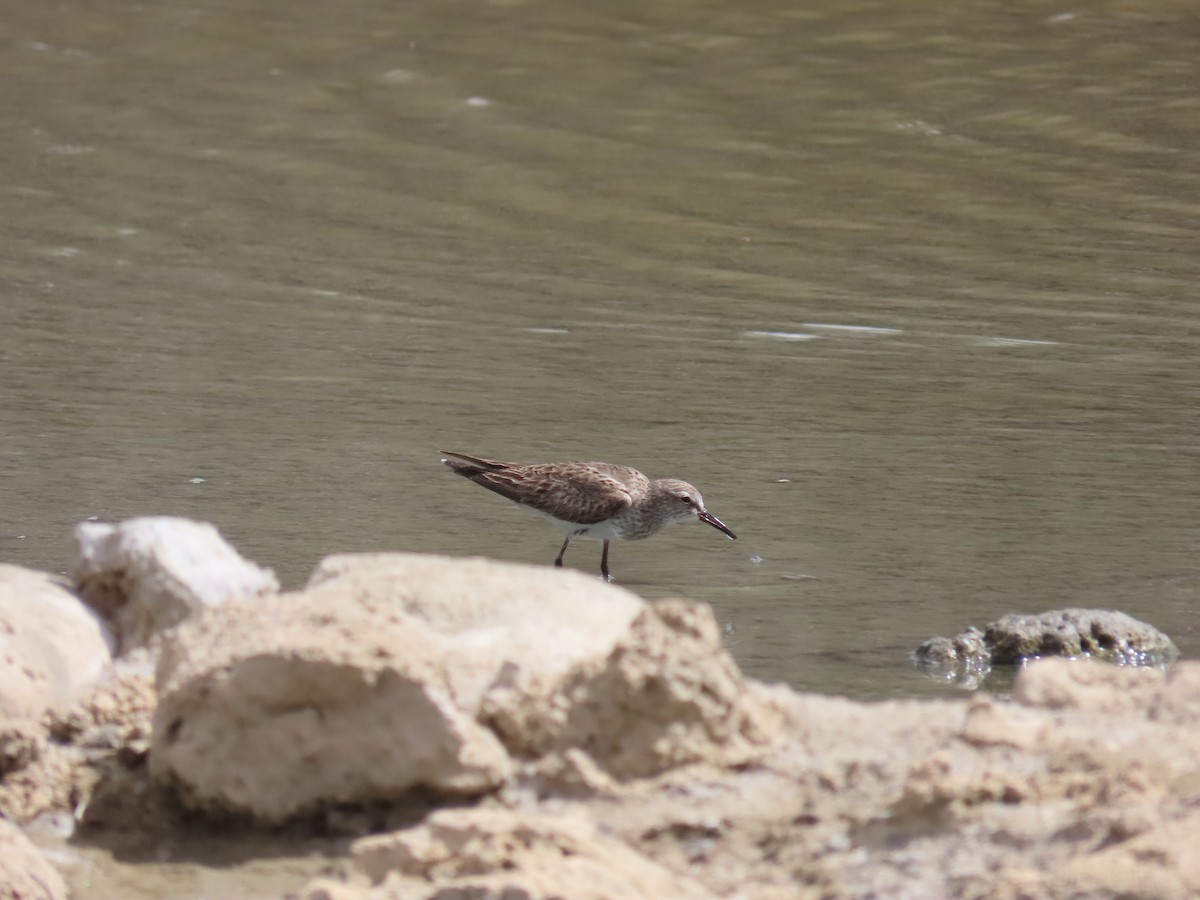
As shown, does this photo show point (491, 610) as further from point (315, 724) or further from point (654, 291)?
point (654, 291)

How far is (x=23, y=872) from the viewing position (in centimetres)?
442

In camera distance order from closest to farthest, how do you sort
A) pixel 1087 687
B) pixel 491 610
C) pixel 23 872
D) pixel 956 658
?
pixel 23 872 < pixel 1087 687 < pixel 491 610 < pixel 956 658

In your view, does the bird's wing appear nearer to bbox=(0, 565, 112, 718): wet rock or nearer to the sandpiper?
the sandpiper

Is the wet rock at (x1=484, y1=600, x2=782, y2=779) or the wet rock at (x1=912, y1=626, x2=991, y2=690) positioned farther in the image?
the wet rock at (x1=912, y1=626, x2=991, y2=690)

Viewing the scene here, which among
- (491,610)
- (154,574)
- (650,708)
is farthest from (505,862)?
(154,574)

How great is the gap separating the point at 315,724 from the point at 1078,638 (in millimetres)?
2603

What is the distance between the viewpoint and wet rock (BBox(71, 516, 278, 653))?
5438 millimetres

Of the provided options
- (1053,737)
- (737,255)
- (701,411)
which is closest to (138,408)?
(701,411)

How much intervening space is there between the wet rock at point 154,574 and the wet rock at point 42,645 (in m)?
0.08

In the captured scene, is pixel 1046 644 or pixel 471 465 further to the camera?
pixel 471 465

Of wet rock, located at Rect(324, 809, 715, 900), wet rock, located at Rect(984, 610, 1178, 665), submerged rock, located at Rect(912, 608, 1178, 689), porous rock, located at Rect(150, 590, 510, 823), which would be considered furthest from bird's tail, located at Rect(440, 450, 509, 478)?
wet rock, located at Rect(324, 809, 715, 900)

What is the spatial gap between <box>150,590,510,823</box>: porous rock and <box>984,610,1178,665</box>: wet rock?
6.87 feet

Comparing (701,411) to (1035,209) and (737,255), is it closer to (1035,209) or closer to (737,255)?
(737,255)

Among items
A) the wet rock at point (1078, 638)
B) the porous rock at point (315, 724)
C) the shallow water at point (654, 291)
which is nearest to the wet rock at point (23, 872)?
the porous rock at point (315, 724)
